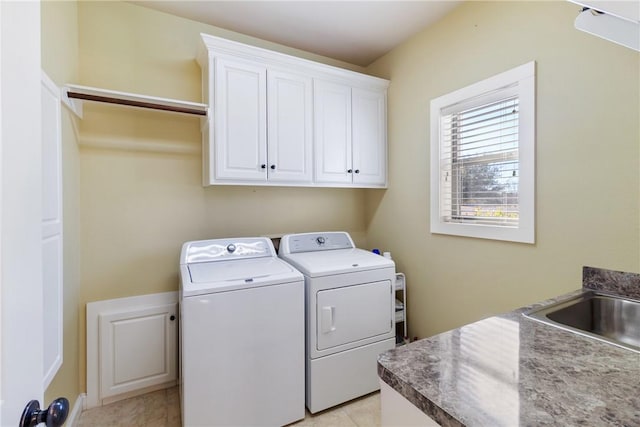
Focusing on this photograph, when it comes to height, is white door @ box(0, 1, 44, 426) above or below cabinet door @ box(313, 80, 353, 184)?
below

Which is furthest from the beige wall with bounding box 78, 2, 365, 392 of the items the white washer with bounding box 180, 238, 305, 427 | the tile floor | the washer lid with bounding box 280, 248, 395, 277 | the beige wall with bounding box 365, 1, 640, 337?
the beige wall with bounding box 365, 1, 640, 337

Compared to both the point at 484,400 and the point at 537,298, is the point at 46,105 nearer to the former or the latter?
the point at 484,400

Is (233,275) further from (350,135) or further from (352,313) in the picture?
(350,135)

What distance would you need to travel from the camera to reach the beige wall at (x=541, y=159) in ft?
4.42

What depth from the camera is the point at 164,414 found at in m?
1.90

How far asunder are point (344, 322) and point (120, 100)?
1.99 meters

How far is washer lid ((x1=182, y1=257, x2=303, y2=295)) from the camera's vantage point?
5.23 ft

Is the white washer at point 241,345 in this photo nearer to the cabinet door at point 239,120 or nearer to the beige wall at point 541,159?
the cabinet door at point 239,120

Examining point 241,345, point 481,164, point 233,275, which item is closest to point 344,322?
point 241,345

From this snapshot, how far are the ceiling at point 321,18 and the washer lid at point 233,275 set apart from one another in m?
1.79

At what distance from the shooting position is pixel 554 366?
77cm

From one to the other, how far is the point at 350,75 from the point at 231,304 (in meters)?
1.97

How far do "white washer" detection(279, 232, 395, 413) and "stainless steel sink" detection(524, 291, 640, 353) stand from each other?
1033 millimetres

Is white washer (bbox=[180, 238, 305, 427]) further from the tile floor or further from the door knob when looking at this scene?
the door knob
